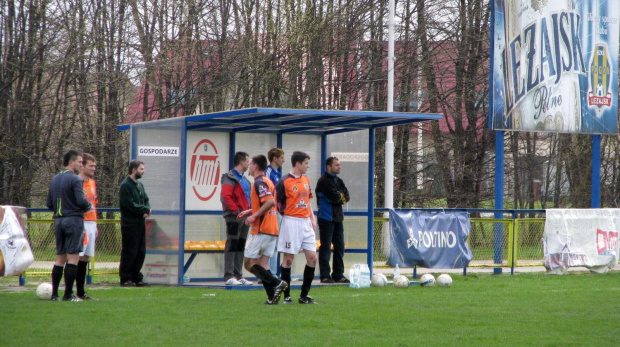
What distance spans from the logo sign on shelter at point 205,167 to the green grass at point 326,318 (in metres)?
1.95

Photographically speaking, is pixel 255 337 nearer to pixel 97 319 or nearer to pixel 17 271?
pixel 97 319

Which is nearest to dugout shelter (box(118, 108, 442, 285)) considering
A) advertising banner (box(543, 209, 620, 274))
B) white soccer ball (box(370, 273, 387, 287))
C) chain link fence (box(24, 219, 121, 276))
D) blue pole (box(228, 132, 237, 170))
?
blue pole (box(228, 132, 237, 170))

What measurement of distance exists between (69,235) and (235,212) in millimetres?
3032

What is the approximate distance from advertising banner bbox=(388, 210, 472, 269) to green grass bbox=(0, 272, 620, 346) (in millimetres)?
2219

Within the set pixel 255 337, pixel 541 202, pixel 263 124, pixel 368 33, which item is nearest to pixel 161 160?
pixel 263 124

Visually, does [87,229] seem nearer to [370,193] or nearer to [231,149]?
[231,149]

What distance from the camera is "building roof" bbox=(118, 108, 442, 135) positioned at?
1298 cm

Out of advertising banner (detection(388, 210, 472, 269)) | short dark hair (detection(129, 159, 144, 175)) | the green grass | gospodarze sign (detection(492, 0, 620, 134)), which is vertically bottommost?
the green grass

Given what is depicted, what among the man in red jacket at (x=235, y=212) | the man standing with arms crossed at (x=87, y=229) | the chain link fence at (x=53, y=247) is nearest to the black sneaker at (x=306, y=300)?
the man in red jacket at (x=235, y=212)

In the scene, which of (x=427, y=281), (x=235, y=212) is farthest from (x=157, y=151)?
(x=427, y=281)

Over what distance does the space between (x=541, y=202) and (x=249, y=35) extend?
12.7 meters

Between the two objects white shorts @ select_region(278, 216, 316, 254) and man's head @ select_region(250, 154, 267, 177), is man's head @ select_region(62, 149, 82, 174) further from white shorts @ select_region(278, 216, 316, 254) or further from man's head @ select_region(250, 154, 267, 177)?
white shorts @ select_region(278, 216, 316, 254)

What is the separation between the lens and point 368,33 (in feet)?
82.6

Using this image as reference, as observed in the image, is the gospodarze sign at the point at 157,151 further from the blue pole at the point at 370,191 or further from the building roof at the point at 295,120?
the blue pole at the point at 370,191
